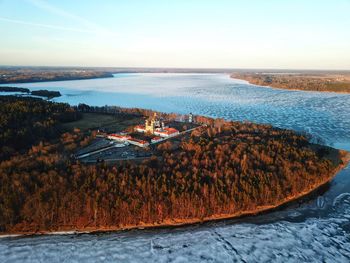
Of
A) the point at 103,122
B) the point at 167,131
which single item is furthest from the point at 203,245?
the point at 103,122

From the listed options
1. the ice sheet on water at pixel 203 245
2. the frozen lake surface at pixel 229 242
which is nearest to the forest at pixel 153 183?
the frozen lake surface at pixel 229 242

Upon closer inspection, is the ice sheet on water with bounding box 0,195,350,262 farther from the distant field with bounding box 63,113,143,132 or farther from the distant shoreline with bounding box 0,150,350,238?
the distant field with bounding box 63,113,143,132

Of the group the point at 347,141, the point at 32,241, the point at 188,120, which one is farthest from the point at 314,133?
the point at 32,241

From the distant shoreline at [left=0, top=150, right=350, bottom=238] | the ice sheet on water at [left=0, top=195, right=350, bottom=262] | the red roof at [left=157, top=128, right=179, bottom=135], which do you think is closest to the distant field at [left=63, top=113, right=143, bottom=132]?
the red roof at [left=157, top=128, right=179, bottom=135]

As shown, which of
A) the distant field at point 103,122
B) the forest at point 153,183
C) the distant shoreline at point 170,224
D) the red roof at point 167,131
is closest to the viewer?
the distant shoreline at point 170,224

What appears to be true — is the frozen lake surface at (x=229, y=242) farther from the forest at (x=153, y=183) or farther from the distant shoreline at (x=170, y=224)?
the forest at (x=153, y=183)

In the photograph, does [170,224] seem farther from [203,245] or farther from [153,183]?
[153,183]
